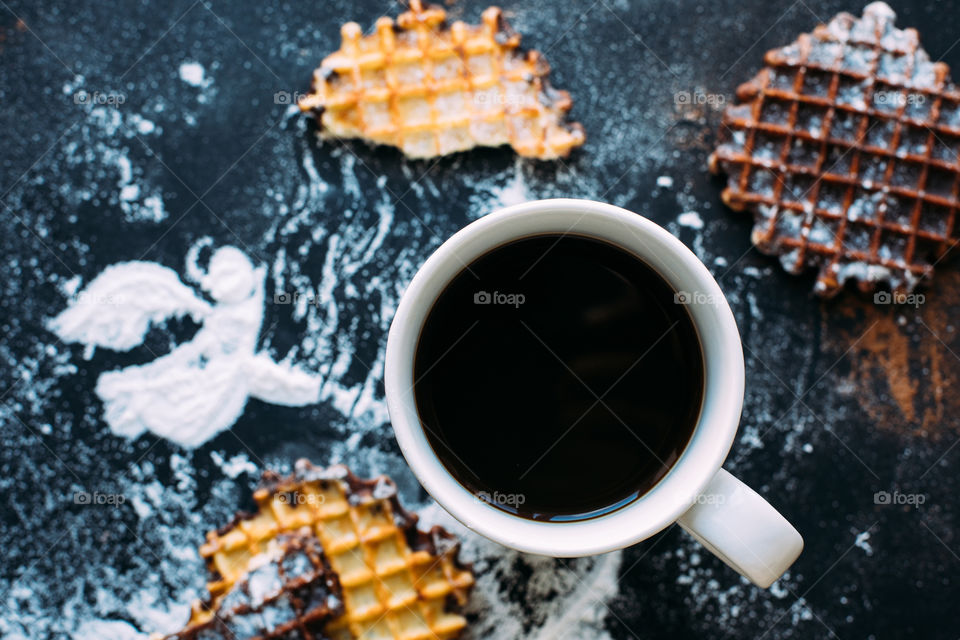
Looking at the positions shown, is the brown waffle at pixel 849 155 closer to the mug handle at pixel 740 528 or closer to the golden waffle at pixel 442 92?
the golden waffle at pixel 442 92

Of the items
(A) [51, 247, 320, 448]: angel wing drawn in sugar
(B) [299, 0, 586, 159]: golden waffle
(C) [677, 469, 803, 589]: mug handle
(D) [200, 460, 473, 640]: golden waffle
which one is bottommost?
(D) [200, 460, 473, 640]: golden waffle

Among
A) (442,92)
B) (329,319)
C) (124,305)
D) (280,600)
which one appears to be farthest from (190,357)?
(442,92)

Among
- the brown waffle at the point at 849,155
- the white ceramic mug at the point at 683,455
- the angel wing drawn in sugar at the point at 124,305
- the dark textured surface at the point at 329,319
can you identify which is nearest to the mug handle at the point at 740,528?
the white ceramic mug at the point at 683,455

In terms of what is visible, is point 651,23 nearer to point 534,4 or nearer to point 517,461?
point 534,4

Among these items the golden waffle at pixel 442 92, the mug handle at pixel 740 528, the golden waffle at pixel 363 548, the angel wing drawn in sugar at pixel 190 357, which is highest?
the golden waffle at pixel 442 92

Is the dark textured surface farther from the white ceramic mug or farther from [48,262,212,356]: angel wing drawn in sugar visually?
the white ceramic mug

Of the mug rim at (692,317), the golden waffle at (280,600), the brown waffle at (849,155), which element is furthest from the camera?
the brown waffle at (849,155)

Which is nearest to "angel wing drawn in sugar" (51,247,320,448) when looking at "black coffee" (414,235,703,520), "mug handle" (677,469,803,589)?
"black coffee" (414,235,703,520)
